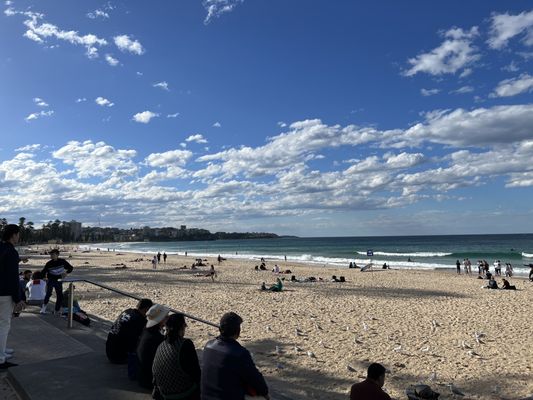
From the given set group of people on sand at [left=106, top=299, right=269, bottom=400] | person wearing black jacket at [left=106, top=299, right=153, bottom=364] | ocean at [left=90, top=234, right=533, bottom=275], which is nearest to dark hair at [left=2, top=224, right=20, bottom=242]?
person wearing black jacket at [left=106, top=299, right=153, bottom=364]

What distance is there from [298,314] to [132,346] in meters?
9.26

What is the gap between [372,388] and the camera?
418cm

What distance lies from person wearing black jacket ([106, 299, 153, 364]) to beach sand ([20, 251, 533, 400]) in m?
1.93

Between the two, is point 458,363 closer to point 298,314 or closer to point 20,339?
point 298,314

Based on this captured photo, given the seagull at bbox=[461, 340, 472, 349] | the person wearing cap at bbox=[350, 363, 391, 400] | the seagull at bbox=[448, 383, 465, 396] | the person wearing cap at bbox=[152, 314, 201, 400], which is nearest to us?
the person wearing cap at bbox=[152, 314, 201, 400]

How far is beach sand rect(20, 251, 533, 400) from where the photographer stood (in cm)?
735

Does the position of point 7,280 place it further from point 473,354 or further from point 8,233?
point 473,354

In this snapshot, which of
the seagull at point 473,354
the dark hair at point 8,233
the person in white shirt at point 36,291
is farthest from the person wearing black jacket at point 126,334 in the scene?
the seagull at point 473,354

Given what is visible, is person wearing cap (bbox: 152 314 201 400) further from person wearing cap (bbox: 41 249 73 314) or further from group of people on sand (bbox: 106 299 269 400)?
person wearing cap (bbox: 41 249 73 314)

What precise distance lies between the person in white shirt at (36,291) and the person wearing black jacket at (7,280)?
4.40 m

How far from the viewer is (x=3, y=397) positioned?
429cm

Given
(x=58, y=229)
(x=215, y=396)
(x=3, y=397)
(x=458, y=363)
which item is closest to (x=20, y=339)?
(x=3, y=397)

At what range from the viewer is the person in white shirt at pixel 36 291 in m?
9.04

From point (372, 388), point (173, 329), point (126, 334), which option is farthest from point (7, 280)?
point (372, 388)
